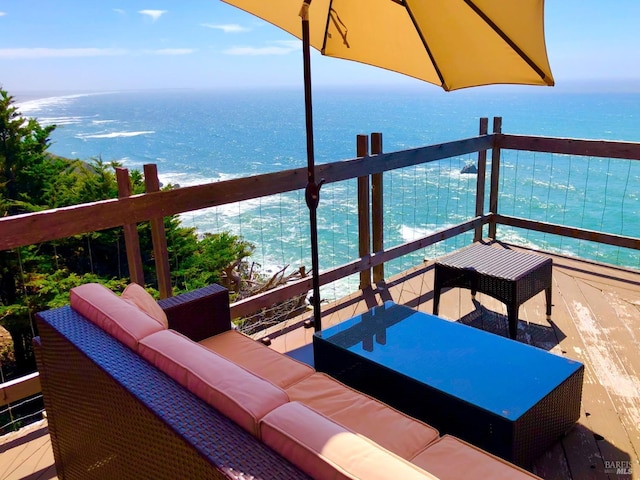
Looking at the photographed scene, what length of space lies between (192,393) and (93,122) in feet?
339

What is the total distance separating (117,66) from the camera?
9075 cm

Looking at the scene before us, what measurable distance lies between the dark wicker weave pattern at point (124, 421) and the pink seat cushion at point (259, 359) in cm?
60

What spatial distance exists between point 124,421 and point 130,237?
Answer: 4.88ft

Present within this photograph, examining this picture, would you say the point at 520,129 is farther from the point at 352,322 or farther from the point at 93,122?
the point at 93,122

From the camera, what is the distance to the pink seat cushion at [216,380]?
1.21 m

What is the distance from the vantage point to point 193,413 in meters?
1.24

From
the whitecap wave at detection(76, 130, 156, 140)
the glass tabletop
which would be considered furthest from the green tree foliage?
the whitecap wave at detection(76, 130, 156, 140)

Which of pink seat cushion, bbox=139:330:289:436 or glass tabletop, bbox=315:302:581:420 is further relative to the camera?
glass tabletop, bbox=315:302:581:420

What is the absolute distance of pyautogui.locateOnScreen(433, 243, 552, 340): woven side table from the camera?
3152mm

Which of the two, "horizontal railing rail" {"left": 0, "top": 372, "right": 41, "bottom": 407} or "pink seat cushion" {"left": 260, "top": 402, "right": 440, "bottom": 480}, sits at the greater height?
"pink seat cushion" {"left": 260, "top": 402, "right": 440, "bottom": 480}

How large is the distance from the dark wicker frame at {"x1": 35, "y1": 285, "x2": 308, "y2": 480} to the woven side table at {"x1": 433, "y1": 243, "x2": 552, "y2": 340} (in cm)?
186

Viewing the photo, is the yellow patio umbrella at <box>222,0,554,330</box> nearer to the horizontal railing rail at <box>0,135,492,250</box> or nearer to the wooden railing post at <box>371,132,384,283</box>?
the horizontal railing rail at <box>0,135,492,250</box>

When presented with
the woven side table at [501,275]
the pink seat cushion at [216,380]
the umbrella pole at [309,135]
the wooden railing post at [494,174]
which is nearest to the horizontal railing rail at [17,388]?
the pink seat cushion at [216,380]

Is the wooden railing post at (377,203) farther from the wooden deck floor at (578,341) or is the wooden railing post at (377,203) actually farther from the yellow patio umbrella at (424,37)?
the yellow patio umbrella at (424,37)
